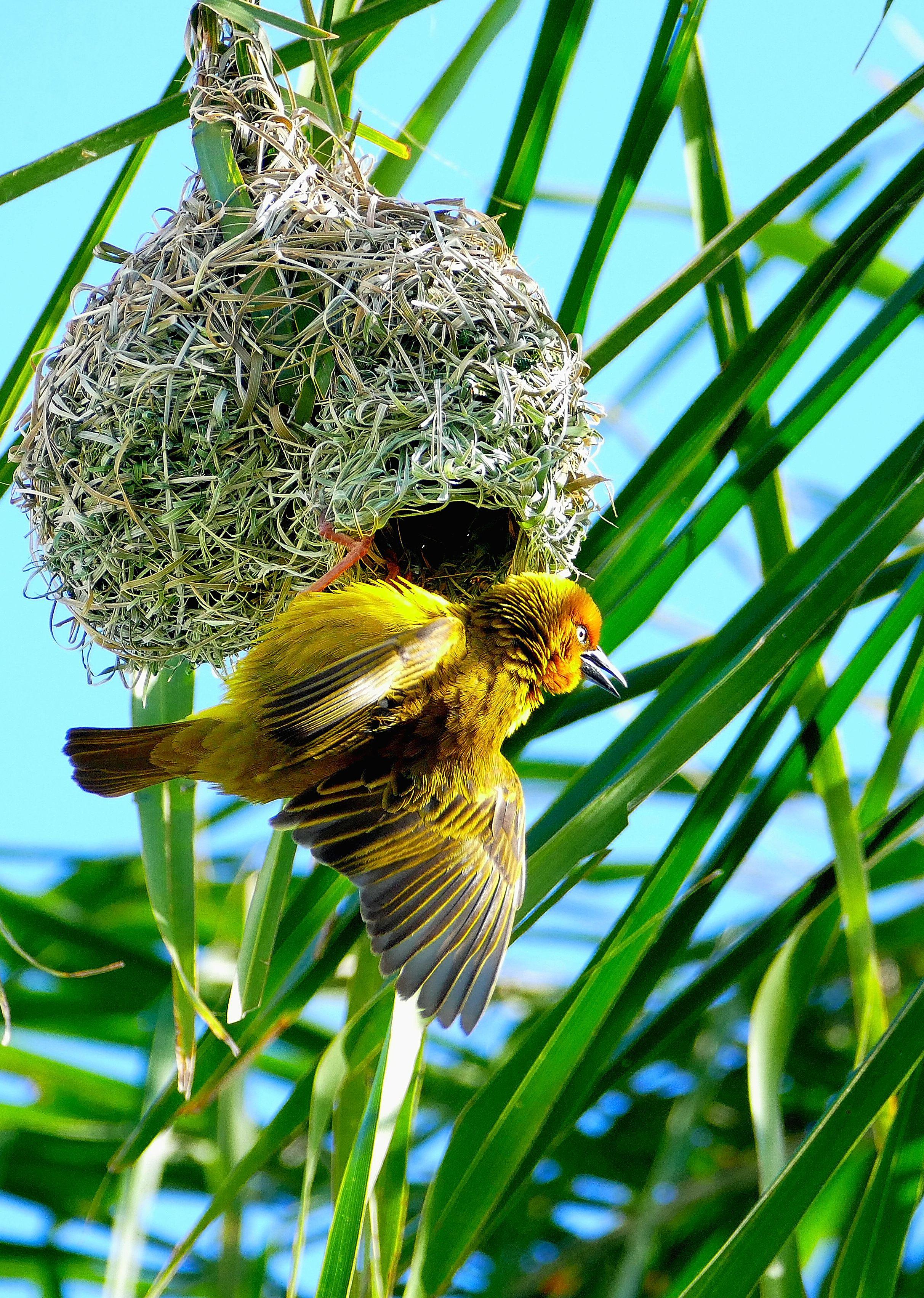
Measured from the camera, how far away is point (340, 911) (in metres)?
1.96

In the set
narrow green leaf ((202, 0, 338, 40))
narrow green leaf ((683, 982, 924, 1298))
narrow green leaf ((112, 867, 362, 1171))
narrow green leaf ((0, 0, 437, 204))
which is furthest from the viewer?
narrow green leaf ((112, 867, 362, 1171))

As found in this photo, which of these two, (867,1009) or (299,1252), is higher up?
(867,1009)

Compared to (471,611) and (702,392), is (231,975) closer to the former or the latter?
(471,611)

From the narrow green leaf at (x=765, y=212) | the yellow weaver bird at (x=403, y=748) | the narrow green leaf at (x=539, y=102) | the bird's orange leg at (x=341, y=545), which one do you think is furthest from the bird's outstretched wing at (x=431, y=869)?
the narrow green leaf at (x=539, y=102)

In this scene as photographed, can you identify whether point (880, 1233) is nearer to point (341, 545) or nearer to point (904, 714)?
point (904, 714)

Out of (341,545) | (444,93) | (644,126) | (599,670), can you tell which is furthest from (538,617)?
(444,93)

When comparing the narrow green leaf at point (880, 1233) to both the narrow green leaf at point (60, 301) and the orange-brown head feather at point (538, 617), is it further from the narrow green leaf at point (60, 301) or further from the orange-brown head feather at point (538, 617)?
the narrow green leaf at point (60, 301)

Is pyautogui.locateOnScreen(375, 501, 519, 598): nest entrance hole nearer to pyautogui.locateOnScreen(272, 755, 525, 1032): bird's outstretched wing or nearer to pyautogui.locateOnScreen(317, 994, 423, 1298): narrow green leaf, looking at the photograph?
pyautogui.locateOnScreen(272, 755, 525, 1032): bird's outstretched wing

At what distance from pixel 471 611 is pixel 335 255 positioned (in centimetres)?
54

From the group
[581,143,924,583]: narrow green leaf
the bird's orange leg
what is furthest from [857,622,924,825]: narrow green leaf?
the bird's orange leg

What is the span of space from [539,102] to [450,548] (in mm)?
673

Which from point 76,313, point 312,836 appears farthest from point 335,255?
point 312,836

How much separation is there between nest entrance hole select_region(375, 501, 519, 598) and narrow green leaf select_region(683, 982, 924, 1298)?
3.09 ft

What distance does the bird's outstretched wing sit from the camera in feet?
5.24
